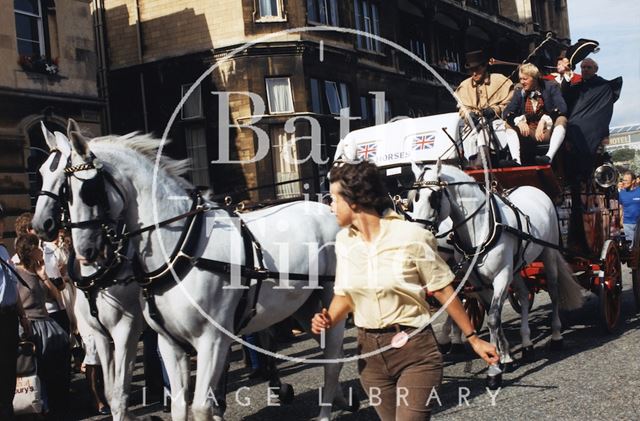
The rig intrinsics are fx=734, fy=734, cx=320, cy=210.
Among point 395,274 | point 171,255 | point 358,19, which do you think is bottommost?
point 395,274

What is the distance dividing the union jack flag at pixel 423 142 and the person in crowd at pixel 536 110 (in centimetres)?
138

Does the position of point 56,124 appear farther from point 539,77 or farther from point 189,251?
point 189,251

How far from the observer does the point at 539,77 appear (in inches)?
370

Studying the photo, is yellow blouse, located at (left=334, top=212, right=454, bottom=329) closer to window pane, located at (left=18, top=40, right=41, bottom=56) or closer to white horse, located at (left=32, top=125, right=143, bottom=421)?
white horse, located at (left=32, top=125, right=143, bottom=421)

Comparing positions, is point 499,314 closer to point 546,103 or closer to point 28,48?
point 546,103

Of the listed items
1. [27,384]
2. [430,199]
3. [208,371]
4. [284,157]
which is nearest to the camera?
[208,371]

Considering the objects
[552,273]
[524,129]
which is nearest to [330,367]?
[552,273]

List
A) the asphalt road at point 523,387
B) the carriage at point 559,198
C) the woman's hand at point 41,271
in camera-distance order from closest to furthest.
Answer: the asphalt road at point 523,387
the woman's hand at point 41,271
the carriage at point 559,198

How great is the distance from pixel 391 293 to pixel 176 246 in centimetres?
184

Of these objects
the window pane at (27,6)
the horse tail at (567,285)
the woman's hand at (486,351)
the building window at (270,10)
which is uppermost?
the building window at (270,10)

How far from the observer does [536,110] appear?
9375 mm

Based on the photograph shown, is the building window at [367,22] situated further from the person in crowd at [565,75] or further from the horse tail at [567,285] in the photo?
the horse tail at [567,285]

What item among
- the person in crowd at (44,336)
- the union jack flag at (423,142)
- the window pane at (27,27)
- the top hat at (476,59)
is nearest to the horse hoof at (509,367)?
the union jack flag at (423,142)

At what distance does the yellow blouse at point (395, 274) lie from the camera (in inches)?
160
